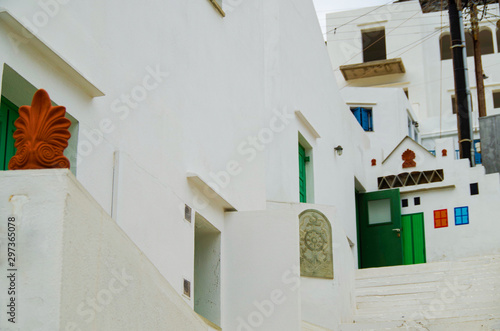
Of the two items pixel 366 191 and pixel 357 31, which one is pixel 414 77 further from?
pixel 366 191

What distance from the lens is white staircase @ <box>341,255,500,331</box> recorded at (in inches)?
441

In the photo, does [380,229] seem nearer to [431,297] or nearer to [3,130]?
[431,297]

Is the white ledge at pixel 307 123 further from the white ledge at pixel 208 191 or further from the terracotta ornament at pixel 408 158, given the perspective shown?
the terracotta ornament at pixel 408 158

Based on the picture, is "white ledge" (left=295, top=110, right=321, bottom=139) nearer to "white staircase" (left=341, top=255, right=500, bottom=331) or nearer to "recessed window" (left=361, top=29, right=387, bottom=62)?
"white staircase" (left=341, top=255, right=500, bottom=331)

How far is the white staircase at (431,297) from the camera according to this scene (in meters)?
11.2

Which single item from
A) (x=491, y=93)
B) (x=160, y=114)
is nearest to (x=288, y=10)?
(x=160, y=114)

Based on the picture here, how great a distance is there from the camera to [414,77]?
30.5 m

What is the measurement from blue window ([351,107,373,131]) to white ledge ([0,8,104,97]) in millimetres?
18128

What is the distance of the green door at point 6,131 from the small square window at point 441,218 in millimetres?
15195

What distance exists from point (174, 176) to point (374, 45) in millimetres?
24765

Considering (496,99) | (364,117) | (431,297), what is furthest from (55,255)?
(496,99)

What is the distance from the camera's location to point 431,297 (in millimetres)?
12742

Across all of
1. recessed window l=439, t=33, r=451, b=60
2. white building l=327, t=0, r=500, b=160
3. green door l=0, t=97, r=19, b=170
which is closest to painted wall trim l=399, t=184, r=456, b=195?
white building l=327, t=0, r=500, b=160

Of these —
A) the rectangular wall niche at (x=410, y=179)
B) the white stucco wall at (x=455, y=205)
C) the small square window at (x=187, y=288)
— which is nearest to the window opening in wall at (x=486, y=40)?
the white stucco wall at (x=455, y=205)
